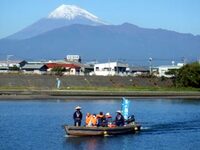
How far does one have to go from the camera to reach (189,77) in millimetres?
Answer: 101875

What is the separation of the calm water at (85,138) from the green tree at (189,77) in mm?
33721

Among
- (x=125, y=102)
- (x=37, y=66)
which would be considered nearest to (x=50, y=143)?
(x=125, y=102)

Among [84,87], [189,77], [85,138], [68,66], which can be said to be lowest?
[85,138]

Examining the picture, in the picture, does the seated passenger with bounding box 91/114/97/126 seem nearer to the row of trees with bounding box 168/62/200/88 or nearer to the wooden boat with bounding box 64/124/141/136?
the wooden boat with bounding box 64/124/141/136

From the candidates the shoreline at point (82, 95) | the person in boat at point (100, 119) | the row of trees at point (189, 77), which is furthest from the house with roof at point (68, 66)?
the person in boat at point (100, 119)

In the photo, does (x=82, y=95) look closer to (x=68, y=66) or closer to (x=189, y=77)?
(x=189, y=77)

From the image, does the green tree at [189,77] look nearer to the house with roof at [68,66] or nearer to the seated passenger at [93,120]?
the house with roof at [68,66]

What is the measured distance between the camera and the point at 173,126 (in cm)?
4641

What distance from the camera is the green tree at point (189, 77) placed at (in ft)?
334

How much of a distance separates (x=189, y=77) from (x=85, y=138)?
6647cm

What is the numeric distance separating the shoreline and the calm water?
367 inches

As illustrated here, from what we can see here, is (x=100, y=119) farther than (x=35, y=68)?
No

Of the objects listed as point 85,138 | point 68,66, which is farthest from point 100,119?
point 68,66

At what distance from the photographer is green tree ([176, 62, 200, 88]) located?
4011 inches
